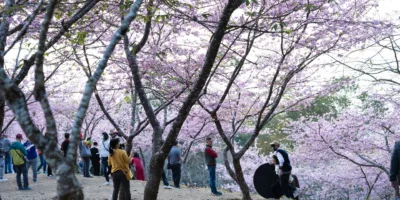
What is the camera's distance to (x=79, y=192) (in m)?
3.02

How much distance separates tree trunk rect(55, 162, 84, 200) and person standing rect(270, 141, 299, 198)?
6509mm

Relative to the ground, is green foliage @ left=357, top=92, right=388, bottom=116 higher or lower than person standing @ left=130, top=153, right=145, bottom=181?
higher

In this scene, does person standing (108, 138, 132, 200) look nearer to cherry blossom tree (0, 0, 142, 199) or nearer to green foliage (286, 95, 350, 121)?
cherry blossom tree (0, 0, 142, 199)

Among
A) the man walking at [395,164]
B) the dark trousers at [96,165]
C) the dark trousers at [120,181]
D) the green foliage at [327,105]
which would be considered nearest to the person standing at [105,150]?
the dark trousers at [120,181]

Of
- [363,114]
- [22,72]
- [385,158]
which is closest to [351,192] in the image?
[385,158]

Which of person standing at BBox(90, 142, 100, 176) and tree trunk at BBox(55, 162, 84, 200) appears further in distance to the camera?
person standing at BBox(90, 142, 100, 176)

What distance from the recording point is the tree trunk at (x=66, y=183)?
2.93m

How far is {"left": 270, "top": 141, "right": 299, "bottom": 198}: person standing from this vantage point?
891cm

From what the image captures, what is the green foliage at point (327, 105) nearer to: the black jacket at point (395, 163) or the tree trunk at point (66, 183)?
the black jacket at point (395, 163)

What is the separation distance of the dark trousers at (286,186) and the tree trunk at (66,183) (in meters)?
6.69

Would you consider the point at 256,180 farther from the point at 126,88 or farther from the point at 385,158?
the point at 385,158

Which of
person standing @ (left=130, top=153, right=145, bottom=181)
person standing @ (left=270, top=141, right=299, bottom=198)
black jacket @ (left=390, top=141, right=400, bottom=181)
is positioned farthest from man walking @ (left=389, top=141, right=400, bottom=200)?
person standing @ (left=130, top=153, right=145, bottom=181)

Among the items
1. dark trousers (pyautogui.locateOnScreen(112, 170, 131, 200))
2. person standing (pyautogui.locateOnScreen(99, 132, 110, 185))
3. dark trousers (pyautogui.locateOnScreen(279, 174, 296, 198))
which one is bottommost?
dark trousers (pyautogui.locateOnScreen(279, 174, 296, 198))

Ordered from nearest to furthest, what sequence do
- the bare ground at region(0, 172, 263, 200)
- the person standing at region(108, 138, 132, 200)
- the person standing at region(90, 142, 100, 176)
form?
the person standing at region(108, 138, 132, 200) < the bare ground at region(0, 172, 263, 200) < the person standing at region(90, 142, 100, 176)
